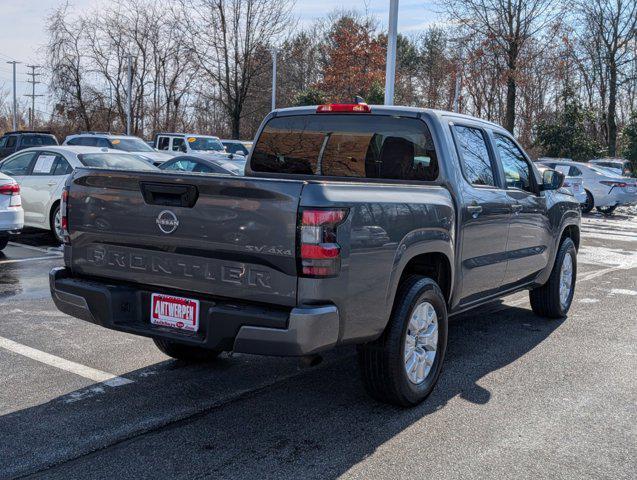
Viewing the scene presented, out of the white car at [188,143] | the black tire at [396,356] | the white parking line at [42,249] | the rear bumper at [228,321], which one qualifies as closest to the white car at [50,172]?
the white parking line at [42,249]

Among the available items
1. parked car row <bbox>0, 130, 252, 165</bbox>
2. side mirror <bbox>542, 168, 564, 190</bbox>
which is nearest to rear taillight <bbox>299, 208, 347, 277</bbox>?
side mirror <bbox>542, 168, 564, 190</bbox>

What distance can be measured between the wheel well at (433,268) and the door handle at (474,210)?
477mm

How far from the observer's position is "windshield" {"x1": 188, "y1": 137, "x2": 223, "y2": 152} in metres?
24.0

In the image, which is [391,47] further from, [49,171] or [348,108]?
[348,108]

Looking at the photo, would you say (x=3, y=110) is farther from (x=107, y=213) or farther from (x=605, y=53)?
(x=107, y=213)

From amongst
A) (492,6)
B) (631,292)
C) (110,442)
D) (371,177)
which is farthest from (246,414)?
(492,6)

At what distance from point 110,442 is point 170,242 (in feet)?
3.66

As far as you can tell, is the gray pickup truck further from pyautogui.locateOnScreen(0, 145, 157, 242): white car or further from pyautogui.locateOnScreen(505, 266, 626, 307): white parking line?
pyautogui.locateOnScreen(0, 145, 157, 242): white car

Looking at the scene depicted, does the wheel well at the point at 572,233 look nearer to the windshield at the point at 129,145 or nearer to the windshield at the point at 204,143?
the windshield at the point at 129,145

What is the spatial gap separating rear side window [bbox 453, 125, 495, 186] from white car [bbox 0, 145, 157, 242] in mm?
6875

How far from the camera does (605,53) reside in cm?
3600

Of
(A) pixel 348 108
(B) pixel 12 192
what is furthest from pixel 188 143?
(A) pixel 348 108

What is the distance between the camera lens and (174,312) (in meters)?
3.97

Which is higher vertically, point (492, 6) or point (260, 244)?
point (492, 6)
